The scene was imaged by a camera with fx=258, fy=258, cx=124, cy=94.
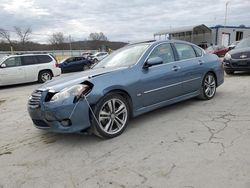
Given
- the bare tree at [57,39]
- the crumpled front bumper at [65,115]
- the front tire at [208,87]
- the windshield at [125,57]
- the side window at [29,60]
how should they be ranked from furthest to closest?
the bare tree at [57,39]
the side window at [29,60]
the front tire at [208,87]
the windshield at [125,57]
the crumpled front bumper at [65,115]

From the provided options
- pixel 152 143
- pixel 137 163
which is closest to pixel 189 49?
pixel 152 143

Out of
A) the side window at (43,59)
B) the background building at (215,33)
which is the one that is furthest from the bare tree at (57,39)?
the side window at (43,59)

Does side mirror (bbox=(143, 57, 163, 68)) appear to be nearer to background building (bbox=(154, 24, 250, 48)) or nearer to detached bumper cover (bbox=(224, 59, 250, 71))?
detached bumper cover (bbox=(224, 59, 250, 71))

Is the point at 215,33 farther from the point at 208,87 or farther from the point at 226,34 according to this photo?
the point at 208,87

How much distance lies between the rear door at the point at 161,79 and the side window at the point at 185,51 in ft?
0.87

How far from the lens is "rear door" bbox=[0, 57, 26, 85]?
41.8 feet

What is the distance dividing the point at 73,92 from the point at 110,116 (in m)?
0.73

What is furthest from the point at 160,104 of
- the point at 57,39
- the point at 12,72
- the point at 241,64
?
the point at 57,39

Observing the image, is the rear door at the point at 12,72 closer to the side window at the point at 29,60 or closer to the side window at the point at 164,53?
the side window at the point at 29,60

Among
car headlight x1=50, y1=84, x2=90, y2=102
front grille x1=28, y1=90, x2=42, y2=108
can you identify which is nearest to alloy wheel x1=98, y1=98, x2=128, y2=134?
car headlight x1=50, y1=84, x2=90, y2=102

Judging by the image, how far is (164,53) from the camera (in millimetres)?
5332

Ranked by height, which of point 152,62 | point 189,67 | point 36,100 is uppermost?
point 152,62

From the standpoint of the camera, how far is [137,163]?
131 inches

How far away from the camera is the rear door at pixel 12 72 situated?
41.8 feet
